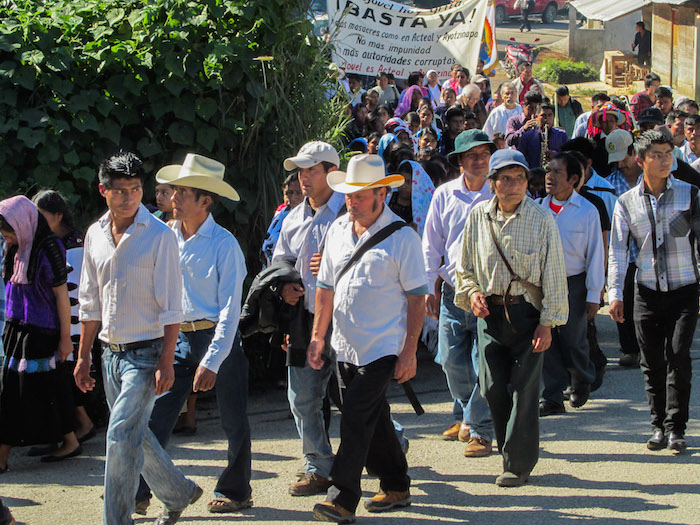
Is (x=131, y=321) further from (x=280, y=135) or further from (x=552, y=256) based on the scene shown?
(x=280, y=135)

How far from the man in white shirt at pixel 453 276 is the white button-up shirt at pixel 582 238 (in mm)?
864

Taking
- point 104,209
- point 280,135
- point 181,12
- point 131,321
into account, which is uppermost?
point 181,12

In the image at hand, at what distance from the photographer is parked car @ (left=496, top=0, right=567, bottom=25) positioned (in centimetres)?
4694

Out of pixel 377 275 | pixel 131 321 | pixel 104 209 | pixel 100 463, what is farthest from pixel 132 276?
pixel 104 209

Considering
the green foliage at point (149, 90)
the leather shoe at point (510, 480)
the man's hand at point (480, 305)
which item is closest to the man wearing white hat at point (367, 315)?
the man's hand at point (480, 305)

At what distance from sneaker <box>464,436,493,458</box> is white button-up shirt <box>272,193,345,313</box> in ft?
4.64

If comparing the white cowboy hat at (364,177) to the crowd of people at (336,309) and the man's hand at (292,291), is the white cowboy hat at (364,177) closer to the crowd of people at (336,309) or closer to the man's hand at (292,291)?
the crowd of people at (336,309)

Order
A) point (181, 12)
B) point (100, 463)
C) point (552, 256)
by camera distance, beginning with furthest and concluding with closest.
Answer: point (181, 12), point (100, 463), point (552, 256)

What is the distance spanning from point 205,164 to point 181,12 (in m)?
2.30

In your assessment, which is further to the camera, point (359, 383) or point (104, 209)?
point (104, 209)

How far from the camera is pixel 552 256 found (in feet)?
17.6

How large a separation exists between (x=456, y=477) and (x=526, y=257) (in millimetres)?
1413

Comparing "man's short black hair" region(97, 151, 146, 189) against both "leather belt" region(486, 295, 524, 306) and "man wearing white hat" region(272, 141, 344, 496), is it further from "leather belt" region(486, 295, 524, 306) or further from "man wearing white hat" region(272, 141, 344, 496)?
"leather belt" region(486, 295, 524, 306)

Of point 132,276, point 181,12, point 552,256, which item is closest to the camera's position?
point 132,276
